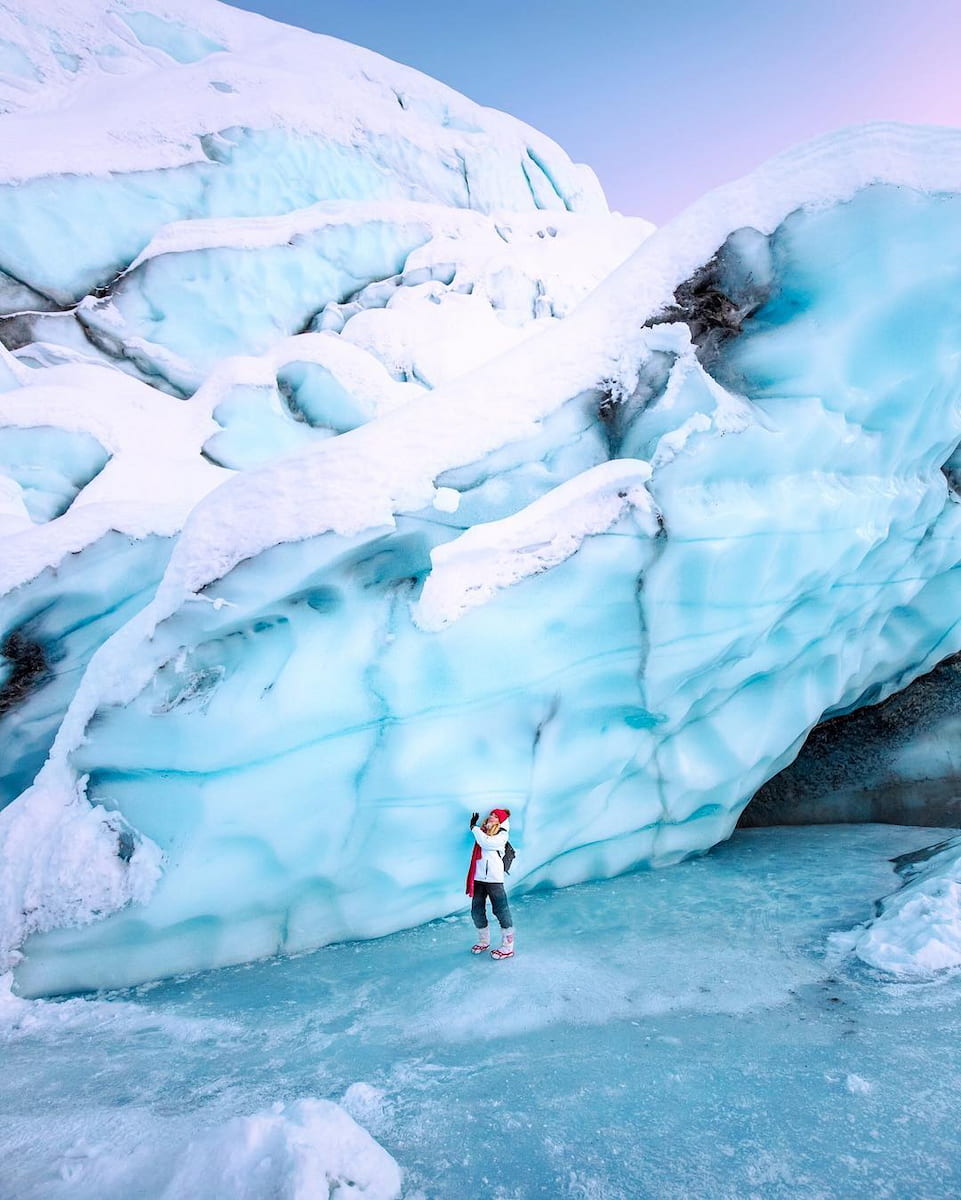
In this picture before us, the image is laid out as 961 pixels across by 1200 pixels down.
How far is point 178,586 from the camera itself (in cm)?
291

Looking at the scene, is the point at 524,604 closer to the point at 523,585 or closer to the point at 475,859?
the point at 523,585

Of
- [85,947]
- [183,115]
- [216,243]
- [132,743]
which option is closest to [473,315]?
[216,243]

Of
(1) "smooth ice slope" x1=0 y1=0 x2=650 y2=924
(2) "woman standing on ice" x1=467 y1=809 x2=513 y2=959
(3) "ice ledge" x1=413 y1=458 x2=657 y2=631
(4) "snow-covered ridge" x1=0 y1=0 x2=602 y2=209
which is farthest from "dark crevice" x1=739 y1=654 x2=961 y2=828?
(4) "snow-covered ridge" x1=0 y1=0 x2=602 y2=209

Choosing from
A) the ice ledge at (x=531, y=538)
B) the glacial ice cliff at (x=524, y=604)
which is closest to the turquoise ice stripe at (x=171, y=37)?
the glacial ice cliff at (x=524, y=604)

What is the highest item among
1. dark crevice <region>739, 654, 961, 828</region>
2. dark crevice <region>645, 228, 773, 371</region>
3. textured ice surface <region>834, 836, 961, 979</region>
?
dark crevice <region>645, 228, 773, 371</region>

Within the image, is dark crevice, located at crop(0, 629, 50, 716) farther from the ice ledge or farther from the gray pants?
the gray pants

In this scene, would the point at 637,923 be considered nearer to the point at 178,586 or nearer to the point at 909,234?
the point at 178,586

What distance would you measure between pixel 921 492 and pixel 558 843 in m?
3.14

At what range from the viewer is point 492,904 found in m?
2.94

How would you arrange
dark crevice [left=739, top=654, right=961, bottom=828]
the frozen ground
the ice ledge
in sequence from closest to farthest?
1. the frozen ground
2. the ice ledge
3. dark crevice [left=739, top=654, right=961, bottom=828]

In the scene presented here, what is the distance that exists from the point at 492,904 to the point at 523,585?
1428 millimetres

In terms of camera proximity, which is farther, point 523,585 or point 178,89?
point 178,89

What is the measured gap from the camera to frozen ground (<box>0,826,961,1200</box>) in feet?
5.42

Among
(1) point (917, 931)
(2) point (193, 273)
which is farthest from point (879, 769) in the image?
(2) point (193, 273)
